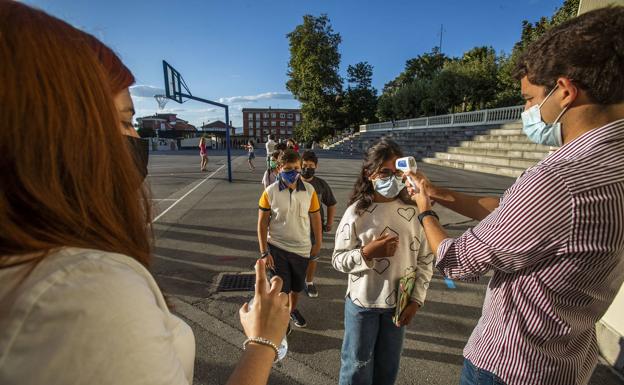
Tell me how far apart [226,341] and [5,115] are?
2796mm

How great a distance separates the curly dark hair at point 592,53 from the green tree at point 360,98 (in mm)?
41451

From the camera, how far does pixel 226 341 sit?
290 centimetres

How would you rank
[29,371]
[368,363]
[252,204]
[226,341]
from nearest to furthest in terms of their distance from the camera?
[29,371] → [368,363] → [226,341] → [252,204]

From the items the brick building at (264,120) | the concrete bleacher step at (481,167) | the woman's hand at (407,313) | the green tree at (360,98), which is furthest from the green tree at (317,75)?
the brick building at (264,120)

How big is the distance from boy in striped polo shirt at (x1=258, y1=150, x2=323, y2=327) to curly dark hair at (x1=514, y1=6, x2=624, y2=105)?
2.37 metres

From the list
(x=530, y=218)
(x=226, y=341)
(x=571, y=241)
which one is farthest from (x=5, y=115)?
(x=226, y=341)

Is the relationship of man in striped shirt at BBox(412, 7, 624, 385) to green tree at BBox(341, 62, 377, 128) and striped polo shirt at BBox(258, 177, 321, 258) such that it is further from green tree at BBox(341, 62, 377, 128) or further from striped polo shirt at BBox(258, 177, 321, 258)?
green tree at BBox(341, 62, 377, 128)

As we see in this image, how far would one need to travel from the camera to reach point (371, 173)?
2.17 meters

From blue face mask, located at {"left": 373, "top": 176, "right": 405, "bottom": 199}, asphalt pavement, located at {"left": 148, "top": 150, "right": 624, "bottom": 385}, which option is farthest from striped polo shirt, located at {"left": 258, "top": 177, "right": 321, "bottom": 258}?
blue face mask, located at {"left": 373, "top": 176, "right": 405, "bottom": 199}

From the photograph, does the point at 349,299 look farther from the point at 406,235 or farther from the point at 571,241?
the point at 571,241

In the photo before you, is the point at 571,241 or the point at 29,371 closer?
the point at 29,371

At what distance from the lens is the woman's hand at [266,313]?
38.2 inches

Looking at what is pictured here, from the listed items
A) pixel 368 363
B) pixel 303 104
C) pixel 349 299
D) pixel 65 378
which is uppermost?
pixel 303 104

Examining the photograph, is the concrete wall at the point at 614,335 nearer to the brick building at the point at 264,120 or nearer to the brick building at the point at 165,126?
the brick building at the point at 165,126
